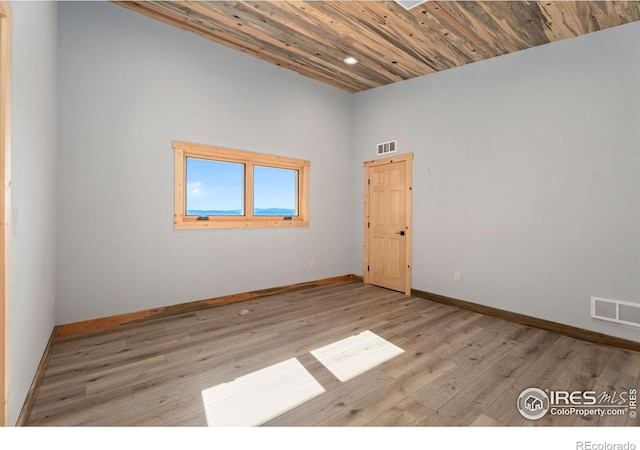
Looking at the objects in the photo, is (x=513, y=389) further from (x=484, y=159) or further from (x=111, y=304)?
(x=111, y=304)

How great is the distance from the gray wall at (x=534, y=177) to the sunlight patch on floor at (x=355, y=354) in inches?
72.8

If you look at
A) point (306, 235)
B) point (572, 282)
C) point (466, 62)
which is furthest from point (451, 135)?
point (306, 235)

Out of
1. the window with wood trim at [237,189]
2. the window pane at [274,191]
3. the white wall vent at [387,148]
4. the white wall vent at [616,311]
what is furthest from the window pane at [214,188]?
the white wall vent at [616,311]

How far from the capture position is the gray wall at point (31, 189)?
1564 millimetres

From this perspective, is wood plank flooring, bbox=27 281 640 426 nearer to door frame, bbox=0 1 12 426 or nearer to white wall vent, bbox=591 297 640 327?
white wall vent, bbox=591 297 640 327

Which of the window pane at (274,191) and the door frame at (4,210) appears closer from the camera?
the door frame at (4,210)

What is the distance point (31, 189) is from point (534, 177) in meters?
4.66

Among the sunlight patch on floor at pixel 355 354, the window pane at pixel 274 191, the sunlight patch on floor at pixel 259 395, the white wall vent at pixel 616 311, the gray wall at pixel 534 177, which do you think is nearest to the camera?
the sunlight patch on floor at pixel 259 395

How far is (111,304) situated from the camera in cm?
314

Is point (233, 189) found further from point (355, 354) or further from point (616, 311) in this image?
point (616, 311)

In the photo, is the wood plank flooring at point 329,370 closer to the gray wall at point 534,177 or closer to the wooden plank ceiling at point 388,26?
the gray wall at point 534,177

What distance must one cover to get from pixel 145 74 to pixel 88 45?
0.53 metres

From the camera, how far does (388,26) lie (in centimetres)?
313

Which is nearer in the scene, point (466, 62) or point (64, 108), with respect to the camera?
point (64, 108)
